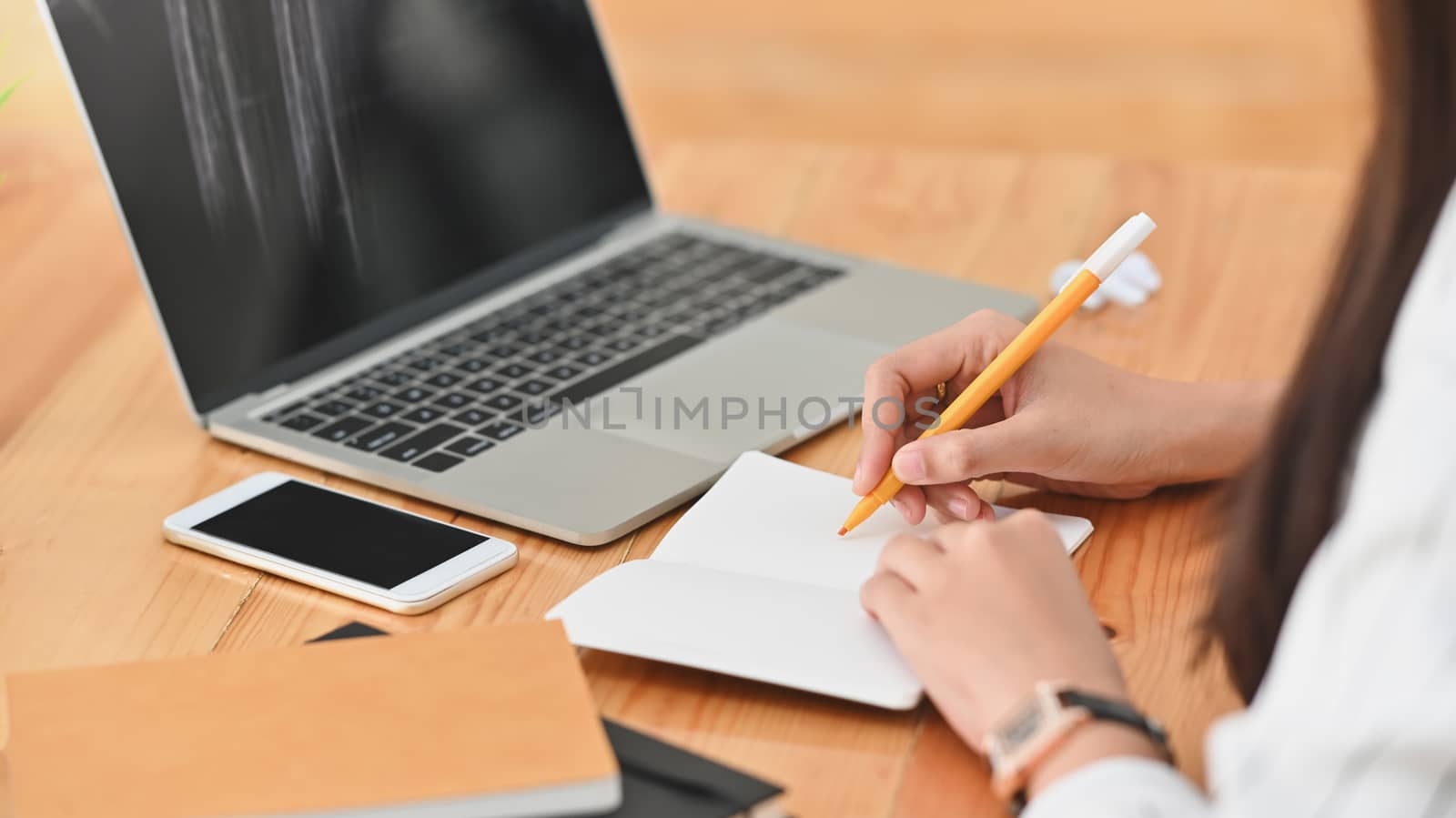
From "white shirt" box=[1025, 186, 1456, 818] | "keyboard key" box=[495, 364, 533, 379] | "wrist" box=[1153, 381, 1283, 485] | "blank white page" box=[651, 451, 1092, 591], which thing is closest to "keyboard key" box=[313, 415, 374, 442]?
"keyboard key" box=[495, 364, 533, 379]

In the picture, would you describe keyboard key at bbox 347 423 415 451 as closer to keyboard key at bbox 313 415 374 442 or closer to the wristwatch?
keyboard key at bbox 313 415 374 442

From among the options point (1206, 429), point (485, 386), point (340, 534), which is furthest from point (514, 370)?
point (1206, 429)

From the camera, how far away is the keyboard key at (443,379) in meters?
1.03

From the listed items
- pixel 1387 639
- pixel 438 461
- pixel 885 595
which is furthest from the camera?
pixel 438 461

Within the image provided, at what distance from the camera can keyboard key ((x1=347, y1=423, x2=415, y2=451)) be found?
3.09 ft

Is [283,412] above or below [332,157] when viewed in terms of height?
below

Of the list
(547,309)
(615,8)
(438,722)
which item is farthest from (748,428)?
(615,8)

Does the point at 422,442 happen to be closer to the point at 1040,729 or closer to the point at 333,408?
the point at 333,408

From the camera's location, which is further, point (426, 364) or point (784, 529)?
point (426, 364)

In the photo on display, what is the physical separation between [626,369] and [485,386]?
0.10 meters

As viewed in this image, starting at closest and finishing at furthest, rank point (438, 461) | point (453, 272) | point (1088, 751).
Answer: point (1088, 751), point (438, 461), point (453, 272)

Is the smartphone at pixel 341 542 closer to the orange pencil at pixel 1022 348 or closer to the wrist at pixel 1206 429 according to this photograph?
the orange pencil at pixel 1022 348

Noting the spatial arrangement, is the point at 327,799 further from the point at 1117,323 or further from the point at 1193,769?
the point at 1117,323

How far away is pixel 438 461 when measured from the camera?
92cm
